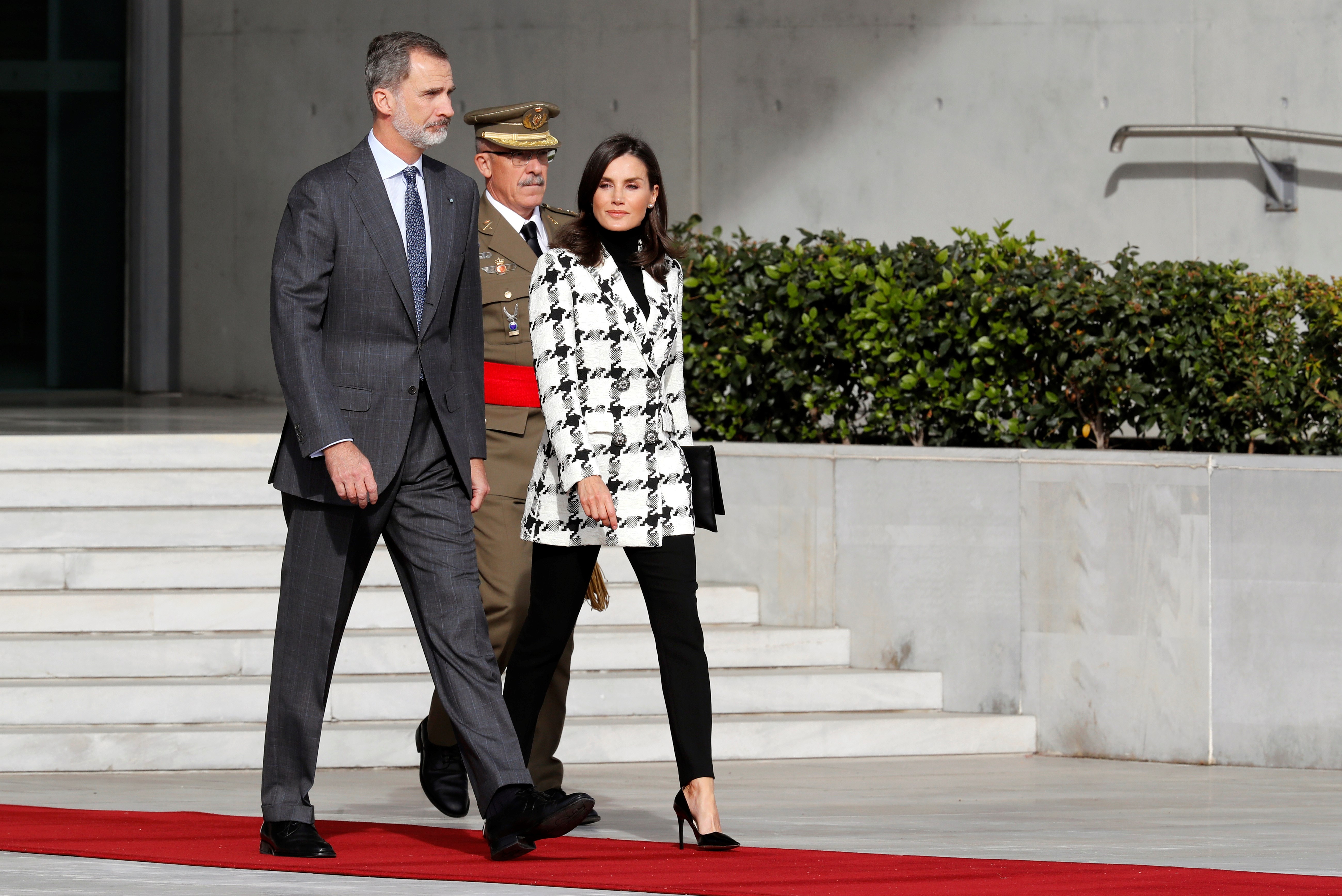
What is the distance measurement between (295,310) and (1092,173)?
7.19 m

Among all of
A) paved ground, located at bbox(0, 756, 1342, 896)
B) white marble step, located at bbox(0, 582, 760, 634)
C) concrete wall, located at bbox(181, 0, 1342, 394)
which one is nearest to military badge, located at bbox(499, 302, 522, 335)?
paved ground, located at bbox(0, 756, 1342, 896)

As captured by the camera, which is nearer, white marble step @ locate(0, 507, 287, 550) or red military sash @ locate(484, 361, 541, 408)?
red military sash @ locate(484, 361, 541, 408)

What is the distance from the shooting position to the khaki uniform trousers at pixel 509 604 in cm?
500

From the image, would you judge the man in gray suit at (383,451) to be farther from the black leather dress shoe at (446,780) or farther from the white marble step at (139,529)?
the white marble step at (139,529)

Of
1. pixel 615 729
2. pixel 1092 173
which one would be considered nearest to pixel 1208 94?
pixel 1092 173

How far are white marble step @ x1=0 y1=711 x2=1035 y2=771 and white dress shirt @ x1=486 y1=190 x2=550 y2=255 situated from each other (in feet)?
5.98

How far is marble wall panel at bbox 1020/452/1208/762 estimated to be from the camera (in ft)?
20.3

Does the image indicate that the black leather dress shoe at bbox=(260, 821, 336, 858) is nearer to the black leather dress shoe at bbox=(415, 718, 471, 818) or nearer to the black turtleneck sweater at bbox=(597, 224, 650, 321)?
the black leather dress shoe at bbox=(415, 718, 471, 818)

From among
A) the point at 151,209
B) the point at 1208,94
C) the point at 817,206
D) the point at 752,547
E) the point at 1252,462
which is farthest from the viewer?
the point at 151,209

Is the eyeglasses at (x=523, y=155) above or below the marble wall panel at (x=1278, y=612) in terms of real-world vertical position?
above

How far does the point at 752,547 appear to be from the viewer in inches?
279

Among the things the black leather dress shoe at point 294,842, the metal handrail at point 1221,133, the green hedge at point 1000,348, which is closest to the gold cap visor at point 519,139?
the black leather dress shoe at point 294,842

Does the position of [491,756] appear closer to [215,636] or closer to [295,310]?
[295,310]

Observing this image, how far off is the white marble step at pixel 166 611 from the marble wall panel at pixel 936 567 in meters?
1.20
